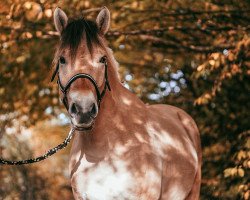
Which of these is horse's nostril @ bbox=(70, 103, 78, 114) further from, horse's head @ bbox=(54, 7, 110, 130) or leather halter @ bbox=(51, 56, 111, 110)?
leather halter @ bbox=(51, 56, 111, 110)

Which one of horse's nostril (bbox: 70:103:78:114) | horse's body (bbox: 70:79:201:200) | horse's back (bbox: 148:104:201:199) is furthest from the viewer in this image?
horse's back (bbox: 148:104:201:199)

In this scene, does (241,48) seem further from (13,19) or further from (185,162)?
(13,19)

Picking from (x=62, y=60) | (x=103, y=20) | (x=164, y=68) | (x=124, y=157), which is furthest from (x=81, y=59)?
(x=164, y=68)

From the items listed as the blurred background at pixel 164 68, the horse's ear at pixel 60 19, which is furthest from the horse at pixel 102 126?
the blurred background at pixel 164 68

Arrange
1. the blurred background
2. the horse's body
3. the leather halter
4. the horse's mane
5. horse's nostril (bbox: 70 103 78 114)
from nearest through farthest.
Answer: horse's nostril (bbox: 70 103 78 114), the leather halter, the horse's mane, the horse's body, the blurred background

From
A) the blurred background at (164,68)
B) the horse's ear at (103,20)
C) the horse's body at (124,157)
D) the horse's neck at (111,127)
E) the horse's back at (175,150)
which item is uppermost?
the horse's ear at (103,20)

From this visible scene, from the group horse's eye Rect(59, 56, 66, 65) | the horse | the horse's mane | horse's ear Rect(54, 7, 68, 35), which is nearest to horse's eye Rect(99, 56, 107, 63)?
the horse

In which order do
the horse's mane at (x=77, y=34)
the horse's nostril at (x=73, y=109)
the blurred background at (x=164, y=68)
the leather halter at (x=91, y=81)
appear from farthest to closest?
the blurred background at (x=164, y=68)
the horse's mane at (x=77, y=34)
the leather halter at (x=91, y=81)
the horse's nostril at (x=73, y=109)

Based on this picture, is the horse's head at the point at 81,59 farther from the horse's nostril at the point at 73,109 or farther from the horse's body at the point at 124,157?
the horse's body at the point at 124,157

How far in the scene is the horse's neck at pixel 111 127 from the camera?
503 cm

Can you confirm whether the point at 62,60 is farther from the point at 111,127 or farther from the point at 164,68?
the point at 164,68

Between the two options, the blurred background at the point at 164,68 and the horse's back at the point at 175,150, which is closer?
the horse's back at the point at 175,150

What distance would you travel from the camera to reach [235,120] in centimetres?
1120

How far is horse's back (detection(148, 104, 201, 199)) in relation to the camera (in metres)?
5.59
